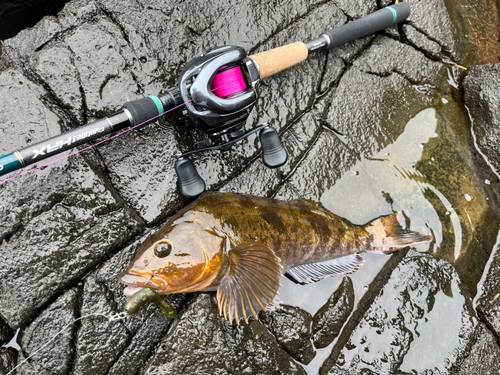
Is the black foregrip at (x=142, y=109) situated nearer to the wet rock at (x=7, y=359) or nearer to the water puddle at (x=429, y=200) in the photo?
the water puddle at (x=429, y=200)

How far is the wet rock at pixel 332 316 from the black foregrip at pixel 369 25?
2333 millimetres

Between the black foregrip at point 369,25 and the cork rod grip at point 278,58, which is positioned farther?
the black foregrip at point 369,25

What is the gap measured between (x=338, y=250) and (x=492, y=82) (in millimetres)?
2602

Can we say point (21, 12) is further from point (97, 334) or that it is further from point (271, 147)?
point (97, 334)

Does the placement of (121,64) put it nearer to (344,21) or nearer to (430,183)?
(344,21)

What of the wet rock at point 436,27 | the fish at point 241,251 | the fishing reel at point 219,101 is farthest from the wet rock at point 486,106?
the fishing reel at point 219,101

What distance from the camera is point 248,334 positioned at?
3.04 m

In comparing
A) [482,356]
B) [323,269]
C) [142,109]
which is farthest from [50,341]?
[482,356]

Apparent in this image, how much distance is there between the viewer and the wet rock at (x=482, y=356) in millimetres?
3418

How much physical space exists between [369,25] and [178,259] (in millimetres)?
2960

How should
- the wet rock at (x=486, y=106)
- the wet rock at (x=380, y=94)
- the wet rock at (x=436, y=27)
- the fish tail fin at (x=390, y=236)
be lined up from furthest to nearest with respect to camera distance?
the wet rock at (x=436, y=27) < the wet rock at (x=486, y=106) < the wet rock at (x=380, y=94) < the fish tail fin at (x=390, y=236)

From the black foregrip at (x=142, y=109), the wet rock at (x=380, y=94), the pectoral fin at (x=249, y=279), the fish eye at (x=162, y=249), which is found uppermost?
the wet rock at (x=380, y=94)

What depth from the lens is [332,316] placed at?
3379mm

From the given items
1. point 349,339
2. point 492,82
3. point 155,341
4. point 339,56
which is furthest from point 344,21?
point 155,341
